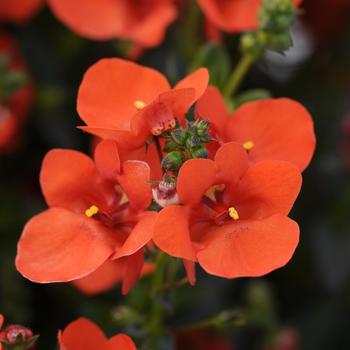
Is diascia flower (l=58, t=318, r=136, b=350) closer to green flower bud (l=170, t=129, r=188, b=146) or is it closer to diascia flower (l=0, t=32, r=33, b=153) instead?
green flower bud (l=170, t=129, r=188, b=146)

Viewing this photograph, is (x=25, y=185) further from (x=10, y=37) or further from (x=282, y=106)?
(x=282, y=106)

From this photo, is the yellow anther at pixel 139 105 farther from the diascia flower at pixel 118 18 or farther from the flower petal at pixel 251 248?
the diascia flower at pixel 118 18

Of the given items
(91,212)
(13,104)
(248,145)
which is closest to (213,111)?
(248,145)

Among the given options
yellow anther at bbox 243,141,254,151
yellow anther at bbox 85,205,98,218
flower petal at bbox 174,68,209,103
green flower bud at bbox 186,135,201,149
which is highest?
flower petal at bbox 174,68,209,103

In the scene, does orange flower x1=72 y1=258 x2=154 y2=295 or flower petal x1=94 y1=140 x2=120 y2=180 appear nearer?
flower petal x1=94 y1=140 x2=120 y2=180

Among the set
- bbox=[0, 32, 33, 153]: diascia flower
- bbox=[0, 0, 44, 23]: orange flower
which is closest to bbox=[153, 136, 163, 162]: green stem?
bbox=[0, 32, 33, 153]: diascia flower
